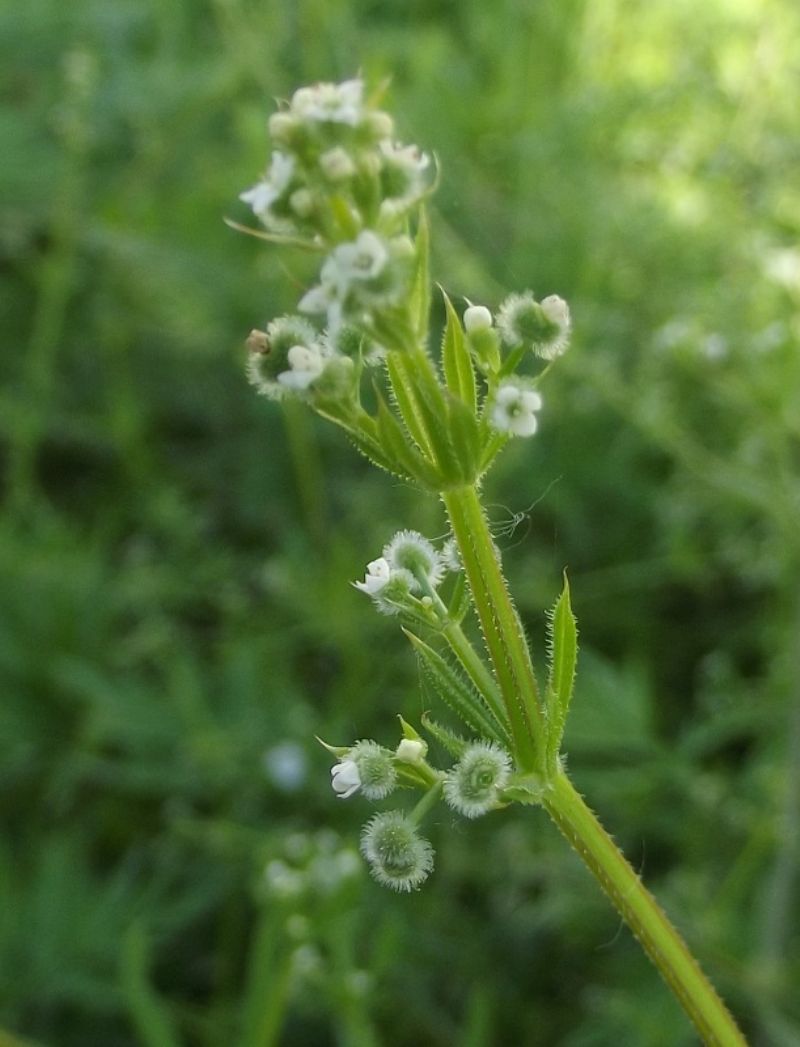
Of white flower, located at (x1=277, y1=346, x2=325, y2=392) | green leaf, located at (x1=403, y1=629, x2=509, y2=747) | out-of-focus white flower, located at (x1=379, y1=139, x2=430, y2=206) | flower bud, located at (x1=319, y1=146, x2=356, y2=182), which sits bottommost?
green leaf, located at (x1=403, y1=629, x2=509, y2=747)

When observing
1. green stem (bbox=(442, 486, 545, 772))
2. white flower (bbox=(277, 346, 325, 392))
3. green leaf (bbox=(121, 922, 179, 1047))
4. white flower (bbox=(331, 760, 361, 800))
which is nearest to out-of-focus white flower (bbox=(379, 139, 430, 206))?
white flower (bbox=(277, 346, 325, 392))

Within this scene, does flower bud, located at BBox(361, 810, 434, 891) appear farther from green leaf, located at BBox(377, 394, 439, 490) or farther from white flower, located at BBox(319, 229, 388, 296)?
white flower, located at BBox(319, 229, 388, 296)

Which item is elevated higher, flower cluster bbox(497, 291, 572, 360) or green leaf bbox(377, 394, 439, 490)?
flower cluster bbox(497, 291, 572, 360)

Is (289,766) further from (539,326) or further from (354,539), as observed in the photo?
(539,326)

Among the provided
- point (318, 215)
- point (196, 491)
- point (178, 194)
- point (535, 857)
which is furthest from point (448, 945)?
point (178, 194)

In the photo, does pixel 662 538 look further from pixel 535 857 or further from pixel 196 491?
pixel 196 491

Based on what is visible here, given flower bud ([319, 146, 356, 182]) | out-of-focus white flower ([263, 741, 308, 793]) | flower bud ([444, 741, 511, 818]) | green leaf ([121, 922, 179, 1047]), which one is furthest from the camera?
out-of-focus white flower ([263, 741, 308, 793])
